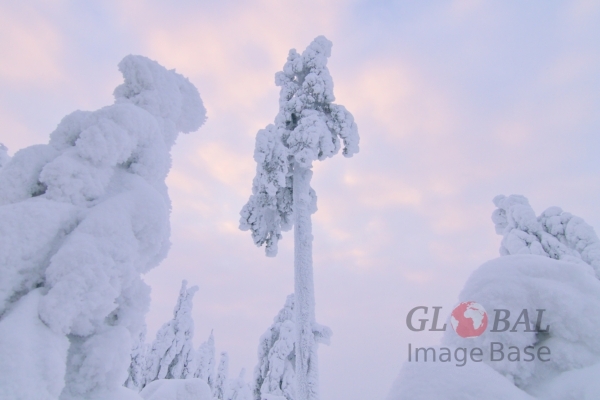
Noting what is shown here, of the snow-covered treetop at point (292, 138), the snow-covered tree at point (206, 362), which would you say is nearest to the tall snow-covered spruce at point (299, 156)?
the snow-covered treetop at point (292, 138)

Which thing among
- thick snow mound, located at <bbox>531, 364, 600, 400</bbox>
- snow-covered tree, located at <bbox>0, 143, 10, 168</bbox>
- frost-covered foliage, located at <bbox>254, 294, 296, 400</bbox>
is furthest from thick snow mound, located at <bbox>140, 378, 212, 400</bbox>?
frost-covered foliage, located at <bbox>254, 294, 296, 400</bbox>

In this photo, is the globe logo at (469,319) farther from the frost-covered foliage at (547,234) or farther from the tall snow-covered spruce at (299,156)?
the frost-covered foliage at (547,234)

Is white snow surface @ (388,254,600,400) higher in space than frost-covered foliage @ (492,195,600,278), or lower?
lower

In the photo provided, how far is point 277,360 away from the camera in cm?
1519

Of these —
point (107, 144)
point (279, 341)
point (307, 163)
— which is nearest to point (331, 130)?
point (307, 163)

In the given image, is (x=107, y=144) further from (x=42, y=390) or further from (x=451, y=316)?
(x=451, y=316)

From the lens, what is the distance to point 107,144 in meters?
4.07

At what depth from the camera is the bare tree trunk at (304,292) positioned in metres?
9.12

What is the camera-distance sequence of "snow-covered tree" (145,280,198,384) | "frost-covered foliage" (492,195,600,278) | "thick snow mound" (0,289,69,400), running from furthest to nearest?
"snow-covered tree" (145,280,198,384) → "frost-covered foliage" (492,195,600,278) → "thick snow mound" (0,289,69,400)

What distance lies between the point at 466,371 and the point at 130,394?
352 cm

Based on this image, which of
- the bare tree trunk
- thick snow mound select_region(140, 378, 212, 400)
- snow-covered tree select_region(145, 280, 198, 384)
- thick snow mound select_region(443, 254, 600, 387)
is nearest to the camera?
thick snow mound select_region(443, 254, 600, 387)

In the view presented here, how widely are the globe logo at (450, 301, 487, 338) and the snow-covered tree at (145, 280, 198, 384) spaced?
79.0 feet

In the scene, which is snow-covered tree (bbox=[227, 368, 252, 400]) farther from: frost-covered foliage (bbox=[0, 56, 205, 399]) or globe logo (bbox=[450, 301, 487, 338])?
globe logo (bbox=[450, 301, 487, 338])

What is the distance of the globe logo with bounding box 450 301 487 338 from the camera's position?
1.83 metres
